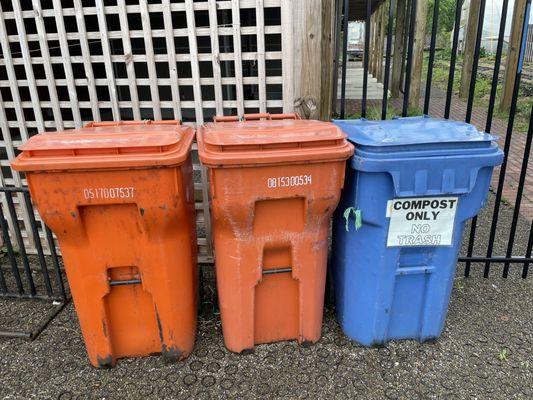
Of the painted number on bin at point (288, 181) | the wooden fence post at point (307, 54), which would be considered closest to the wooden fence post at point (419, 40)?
the wooden fence post at point (307, 54)

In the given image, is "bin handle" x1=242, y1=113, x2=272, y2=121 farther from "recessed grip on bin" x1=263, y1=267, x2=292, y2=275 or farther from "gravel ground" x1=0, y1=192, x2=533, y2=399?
"gravel ground" x1=0, y1=192, x2=533, y2=399

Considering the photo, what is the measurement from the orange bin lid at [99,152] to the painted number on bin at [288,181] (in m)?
0.45

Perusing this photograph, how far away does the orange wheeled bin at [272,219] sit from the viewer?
2.05 m

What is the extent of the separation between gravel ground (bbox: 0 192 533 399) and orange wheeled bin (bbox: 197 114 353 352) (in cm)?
17

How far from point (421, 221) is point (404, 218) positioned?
0.10 meters

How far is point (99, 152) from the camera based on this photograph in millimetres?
1997

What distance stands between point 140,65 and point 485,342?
559cm

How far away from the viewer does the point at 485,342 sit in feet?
8.45

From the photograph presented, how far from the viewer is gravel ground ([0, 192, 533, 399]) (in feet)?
7.38

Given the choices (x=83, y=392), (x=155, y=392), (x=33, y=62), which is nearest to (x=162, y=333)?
(x=155, y=392)

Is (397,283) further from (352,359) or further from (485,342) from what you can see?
(485,342)

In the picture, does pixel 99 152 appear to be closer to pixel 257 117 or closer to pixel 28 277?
pixel 257 117

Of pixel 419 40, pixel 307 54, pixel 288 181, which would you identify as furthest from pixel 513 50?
pixel 288 181

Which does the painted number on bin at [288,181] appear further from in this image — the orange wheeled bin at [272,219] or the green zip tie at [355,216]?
the green zip tie at [355,216]
